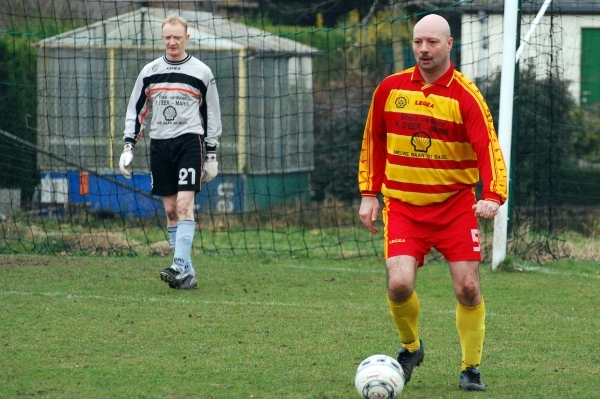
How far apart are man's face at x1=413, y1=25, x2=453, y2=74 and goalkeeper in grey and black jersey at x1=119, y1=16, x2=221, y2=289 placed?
3639 mm

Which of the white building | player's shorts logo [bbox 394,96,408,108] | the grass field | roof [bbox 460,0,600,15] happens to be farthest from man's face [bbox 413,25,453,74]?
roof [bbox 460,0,600,15]

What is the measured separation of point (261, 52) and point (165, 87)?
658cm

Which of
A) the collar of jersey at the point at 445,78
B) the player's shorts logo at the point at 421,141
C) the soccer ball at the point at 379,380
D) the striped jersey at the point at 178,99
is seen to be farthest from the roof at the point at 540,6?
the soccer ball at the point at 379,380

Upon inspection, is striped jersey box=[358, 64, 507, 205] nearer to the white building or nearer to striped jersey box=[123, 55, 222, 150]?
striped jersey box=[123, 55, 222, 150]

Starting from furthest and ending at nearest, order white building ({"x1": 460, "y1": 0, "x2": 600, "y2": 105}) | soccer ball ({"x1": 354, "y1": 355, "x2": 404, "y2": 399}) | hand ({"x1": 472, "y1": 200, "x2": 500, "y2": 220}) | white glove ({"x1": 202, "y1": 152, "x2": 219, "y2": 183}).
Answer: white building ({"x1": 460, "y1": 0, "x2": 600, "y2": 105})
white glove ({"x1": 202, "y1": 152, "x2": 219, "y2": 183})
hand ({"x1": 472, "y1": 200, "x2": 500, "y2": 220})
soccer ball ({"x1": 354, "y1": 355, "x2": 404, "y2": 399})

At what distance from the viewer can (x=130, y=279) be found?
909 centimetres

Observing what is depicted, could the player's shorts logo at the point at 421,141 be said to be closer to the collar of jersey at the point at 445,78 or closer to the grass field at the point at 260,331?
the collar of jersey at the point at 445,78

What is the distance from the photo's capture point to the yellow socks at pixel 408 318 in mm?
5387

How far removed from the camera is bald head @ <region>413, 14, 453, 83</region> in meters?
5.20

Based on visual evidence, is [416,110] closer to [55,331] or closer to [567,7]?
[55,331]

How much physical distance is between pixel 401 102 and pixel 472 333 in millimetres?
1235

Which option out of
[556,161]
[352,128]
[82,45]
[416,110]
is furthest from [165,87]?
[352,128]

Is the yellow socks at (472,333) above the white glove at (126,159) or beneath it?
beneath

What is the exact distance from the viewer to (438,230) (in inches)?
210
